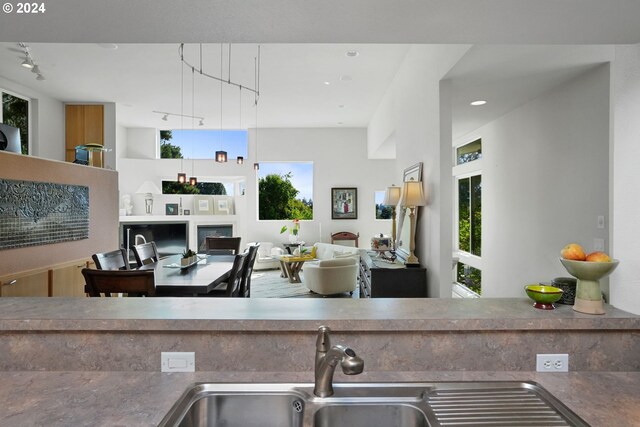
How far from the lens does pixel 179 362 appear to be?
1.19 m

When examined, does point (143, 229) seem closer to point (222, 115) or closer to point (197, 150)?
point (197, 150)

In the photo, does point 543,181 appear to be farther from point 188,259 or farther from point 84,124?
point 84,124

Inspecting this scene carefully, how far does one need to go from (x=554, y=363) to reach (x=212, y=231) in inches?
300

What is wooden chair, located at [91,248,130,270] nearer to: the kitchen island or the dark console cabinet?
the kitchen island

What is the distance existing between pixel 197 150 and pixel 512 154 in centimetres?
667

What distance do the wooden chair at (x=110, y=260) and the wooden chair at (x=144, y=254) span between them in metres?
0.35

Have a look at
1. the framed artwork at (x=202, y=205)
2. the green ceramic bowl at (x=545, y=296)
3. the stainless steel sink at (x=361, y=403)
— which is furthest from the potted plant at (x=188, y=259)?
the framed artwork at (x=202, y=205)

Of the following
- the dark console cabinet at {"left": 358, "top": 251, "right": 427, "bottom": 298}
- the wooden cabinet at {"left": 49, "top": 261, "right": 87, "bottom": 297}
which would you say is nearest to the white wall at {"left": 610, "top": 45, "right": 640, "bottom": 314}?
the dark console cabinet at {"left": 358, "top": 251, "right": 427, "bottom": 298}

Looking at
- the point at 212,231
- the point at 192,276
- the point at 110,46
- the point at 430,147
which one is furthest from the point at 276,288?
the point at 110,46

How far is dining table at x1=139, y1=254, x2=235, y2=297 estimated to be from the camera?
2604 millimetres

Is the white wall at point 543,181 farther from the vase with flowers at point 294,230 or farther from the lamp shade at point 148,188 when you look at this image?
the lamp shade at point 148,188

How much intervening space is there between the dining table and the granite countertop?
143 cm

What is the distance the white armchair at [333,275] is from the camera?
4.99 m

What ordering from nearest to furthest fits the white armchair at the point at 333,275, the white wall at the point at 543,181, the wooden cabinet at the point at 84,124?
the white wall at the point at 543,181, the white armchair at the point at 333,275, the wooden cabinet at the point at 84,124
